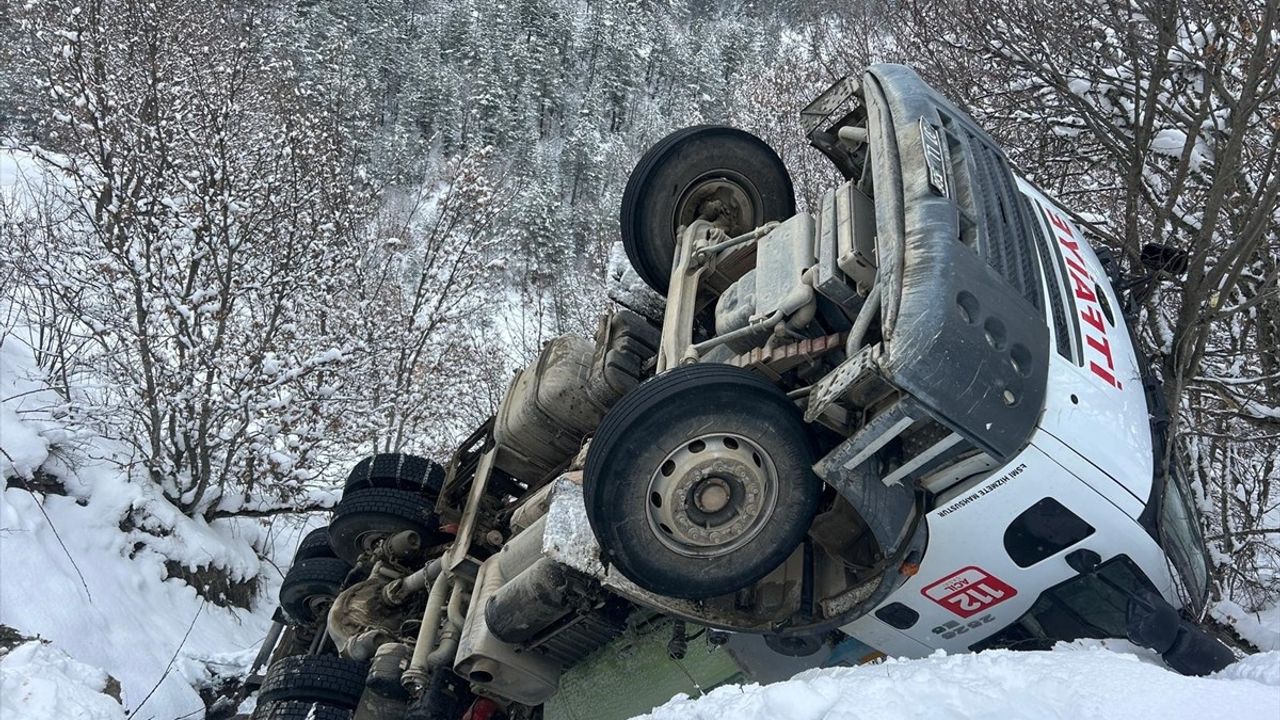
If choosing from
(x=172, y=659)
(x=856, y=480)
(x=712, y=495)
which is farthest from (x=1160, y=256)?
(x=172, y=659)

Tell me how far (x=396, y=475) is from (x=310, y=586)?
1.02 metres

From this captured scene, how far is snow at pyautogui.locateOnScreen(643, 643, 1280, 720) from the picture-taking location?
7.34 ft

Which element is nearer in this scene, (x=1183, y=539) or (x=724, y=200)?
(x=1183, y=539)

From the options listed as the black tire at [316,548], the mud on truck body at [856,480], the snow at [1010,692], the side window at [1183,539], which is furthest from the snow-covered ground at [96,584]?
the side window at [1183,539]

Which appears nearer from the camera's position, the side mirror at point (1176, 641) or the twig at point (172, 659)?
the side mirror at point (1176, 641)

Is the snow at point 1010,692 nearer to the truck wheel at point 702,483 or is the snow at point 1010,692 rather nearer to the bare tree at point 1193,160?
the truck wheel at point 702,483

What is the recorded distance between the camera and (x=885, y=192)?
3.51m

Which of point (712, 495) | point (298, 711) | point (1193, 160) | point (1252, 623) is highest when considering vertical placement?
point (1193, 160)

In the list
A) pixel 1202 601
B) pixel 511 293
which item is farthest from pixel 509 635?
pixel 511 293

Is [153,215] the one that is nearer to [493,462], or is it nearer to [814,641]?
[493,462]

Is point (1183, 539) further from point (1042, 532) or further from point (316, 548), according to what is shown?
point (316, 548)

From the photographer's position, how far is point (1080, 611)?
346cm

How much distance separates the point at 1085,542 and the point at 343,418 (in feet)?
35.6

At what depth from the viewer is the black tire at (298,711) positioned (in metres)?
4.75
